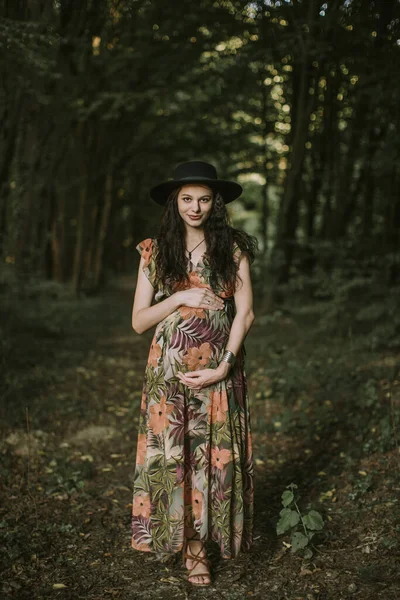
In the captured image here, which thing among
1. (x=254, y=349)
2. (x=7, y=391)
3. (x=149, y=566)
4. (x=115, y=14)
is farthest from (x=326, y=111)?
(x=149, y=566)

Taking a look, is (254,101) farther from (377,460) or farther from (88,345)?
(377,460)

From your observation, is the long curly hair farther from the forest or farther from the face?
the forest

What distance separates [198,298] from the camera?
3477 mm

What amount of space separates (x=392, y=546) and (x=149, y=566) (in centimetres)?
157

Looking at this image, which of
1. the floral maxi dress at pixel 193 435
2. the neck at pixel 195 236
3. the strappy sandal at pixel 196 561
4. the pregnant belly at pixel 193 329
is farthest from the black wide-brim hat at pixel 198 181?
the strappy sandal at pixel 196 561

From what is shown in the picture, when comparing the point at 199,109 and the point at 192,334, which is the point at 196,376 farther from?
the point at 199,109

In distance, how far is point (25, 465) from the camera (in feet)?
18.4

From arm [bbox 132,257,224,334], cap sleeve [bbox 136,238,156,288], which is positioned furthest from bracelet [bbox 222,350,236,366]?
cap sleeve [bbox 136,238,156,288]

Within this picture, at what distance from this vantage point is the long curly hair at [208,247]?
3.59 m

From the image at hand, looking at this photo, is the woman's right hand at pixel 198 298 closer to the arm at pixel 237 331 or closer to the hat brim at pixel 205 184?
the arm at pixel 237 331

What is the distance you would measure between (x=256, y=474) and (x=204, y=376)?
7.82 feet

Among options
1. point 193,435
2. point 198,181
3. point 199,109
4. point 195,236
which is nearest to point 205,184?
point 198,181

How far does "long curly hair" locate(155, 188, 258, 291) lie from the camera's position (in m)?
3.59

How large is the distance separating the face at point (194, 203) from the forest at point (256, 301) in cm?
210
